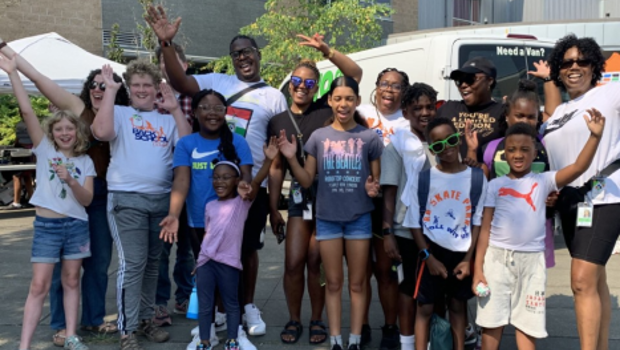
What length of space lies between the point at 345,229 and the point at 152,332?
1.68 m

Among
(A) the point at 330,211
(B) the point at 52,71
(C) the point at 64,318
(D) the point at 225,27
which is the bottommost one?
(C) the point at 64,318

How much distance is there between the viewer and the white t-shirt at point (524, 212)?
12.5ft

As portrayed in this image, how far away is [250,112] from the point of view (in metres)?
4.82

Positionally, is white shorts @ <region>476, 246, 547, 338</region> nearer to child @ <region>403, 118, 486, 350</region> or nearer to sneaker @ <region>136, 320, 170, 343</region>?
child @ <region>403, 118, 486, 350</region>

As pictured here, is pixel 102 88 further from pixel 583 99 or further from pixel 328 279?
pixel 583 99

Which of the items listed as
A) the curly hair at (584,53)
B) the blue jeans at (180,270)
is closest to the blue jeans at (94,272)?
the blue jeans at (180,270)

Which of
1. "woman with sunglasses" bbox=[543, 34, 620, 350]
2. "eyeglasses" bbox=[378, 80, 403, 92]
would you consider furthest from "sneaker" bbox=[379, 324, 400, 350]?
"eyeglasses" bbox=[378, 80, 403, 92]

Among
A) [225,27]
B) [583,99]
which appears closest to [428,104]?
[583,99]

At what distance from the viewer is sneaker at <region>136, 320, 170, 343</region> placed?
4730 mm

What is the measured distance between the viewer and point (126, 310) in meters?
4.45

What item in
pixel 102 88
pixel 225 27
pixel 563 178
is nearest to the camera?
pixel 563 178

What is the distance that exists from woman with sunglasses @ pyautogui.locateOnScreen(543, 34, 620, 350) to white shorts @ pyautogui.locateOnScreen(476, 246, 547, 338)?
25 cm

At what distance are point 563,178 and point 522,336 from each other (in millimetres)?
984

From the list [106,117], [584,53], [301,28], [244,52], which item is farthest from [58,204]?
[301,28]
